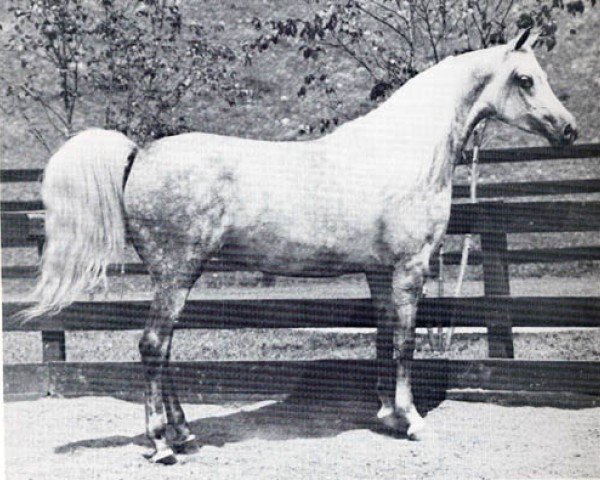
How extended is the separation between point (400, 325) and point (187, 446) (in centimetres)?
130

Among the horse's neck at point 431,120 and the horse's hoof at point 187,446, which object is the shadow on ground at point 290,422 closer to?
the horse's hoof at point 187,446

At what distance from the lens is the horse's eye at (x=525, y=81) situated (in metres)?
4.23

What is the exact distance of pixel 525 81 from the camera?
425 centimetres

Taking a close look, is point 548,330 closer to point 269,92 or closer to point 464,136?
point 464,136

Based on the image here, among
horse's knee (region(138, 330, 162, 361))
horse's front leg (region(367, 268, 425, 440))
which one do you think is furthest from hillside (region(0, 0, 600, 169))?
horse's knee (region(138, 330, 162, 361))

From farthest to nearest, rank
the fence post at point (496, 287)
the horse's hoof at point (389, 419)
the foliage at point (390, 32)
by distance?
the foliage at point (390, 32) → the fence post at point (496, 287) → the horse's hoof at point (389, 419)

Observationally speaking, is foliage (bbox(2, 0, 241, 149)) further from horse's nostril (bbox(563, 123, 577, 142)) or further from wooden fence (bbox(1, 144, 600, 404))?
horse's nostril (bbox(563, 123, 577, 142))

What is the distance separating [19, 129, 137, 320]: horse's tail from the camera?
378 centimetres

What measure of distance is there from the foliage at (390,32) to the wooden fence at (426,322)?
37.2 inches

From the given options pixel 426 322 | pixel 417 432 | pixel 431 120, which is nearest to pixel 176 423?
pixel 417 432

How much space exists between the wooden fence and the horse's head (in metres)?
0.78

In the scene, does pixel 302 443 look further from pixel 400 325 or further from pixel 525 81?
pixel 525 81

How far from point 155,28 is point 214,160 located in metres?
2.00

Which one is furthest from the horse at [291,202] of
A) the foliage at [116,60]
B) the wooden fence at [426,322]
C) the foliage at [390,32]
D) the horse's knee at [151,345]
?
the foliage at [116,60]
